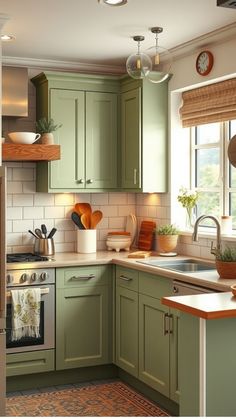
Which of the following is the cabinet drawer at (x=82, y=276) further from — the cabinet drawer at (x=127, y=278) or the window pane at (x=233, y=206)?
the window pane at (x=233, y=206)

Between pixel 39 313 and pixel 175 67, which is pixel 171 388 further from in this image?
pixel 175 67

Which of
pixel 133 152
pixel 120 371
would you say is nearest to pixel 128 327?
pixel 120 371

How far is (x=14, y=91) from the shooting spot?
5094mm

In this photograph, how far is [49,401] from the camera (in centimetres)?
463

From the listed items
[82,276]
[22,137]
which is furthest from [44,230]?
[22,137]

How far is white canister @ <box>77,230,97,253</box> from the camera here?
17.8ft

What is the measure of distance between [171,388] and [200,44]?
2517 mm

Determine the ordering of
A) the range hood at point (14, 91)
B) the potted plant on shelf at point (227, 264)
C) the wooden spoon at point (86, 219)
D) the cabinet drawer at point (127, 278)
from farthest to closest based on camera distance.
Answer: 1. the wooden spoon at point (86, 219)
2. the range hood at point (14, 91)
3. the cabinet drawer at point (127, 278)
4. the potted plant on shelf at point (227, 264)

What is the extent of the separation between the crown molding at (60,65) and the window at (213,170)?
1.02m

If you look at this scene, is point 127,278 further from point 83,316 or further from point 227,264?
point 227,264

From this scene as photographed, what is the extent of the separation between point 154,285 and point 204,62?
5.64 feet

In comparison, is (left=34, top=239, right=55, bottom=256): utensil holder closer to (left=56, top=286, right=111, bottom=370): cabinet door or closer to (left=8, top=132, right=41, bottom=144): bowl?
(left=56, top=286, right=111, bottom=370): cabinet door

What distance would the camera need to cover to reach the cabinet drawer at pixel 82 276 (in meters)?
4.92

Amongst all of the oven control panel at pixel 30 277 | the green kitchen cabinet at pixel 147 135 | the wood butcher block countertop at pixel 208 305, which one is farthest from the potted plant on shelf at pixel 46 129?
the wood butcher block countertop at pixel 208 305
